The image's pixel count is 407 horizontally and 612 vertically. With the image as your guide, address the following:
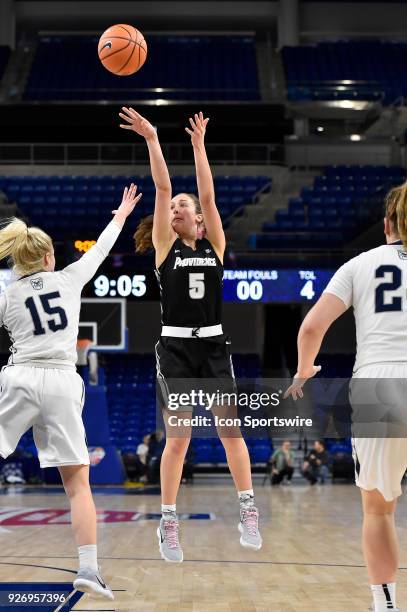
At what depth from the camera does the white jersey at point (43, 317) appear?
5199 millimetres

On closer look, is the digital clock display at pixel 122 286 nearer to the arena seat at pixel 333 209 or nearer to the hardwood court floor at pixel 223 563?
the arena seat at pixel 333 209

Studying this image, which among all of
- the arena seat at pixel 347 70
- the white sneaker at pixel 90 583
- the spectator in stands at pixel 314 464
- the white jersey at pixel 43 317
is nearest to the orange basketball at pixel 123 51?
the white jersey at pixel 43 317

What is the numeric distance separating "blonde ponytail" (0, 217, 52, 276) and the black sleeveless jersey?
33.2 inches

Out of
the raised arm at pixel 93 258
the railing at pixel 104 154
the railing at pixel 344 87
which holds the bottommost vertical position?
the raised arm at pixel 93 258

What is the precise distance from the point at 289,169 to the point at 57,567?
1658 cm

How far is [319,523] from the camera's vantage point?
1100 cm

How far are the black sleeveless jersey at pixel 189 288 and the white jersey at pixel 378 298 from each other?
4.99 feet

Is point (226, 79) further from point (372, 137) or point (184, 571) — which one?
point (184, 571)

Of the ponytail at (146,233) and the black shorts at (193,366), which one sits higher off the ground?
the ponytail at (146,233)

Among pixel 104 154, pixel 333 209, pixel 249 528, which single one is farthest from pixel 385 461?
pixel 104 154

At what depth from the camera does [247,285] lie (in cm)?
1700

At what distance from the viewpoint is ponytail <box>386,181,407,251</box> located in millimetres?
4207

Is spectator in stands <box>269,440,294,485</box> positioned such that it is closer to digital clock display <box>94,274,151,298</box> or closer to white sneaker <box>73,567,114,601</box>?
digital clock display <box>94,274,151,298</box>

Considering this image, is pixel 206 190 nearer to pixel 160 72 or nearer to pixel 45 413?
pixel 45 413
